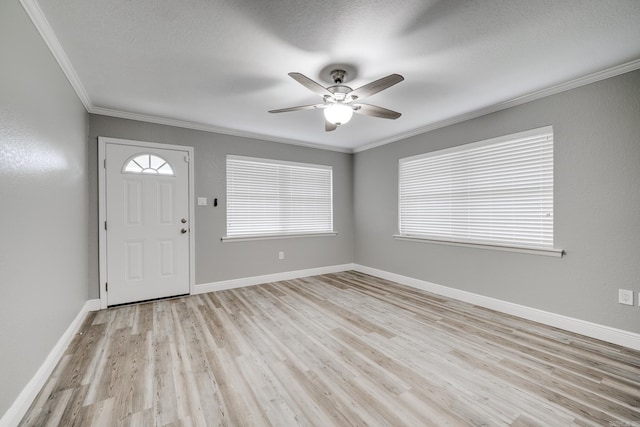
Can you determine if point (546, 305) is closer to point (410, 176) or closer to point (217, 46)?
point (410, 176)

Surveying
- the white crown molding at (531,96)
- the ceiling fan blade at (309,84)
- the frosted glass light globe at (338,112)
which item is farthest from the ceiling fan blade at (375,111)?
the white crown molding at (531,96)

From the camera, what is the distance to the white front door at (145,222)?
343cm

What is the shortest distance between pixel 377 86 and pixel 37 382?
121 inches

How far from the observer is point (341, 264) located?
5.40m

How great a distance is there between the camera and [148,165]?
3652 mm

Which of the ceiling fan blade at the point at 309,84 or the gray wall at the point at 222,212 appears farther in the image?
the gray wall at the point at 222,212

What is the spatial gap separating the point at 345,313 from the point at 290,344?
926 mm

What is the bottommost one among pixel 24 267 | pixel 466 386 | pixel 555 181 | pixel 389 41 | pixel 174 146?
pixel 466 386

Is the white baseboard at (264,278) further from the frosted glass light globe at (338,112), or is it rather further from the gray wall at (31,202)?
the frosted glass light globe at (338,112)

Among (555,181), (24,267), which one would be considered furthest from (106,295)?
(555,181)

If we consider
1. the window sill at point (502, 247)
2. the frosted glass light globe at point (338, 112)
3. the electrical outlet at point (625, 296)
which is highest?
the frosted glass light globe at point (338, 112)

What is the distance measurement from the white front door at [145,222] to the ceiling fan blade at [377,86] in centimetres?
273

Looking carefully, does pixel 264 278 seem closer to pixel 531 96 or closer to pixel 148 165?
pixel 148 165

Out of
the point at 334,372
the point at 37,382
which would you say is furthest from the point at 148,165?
the point at 334,372
